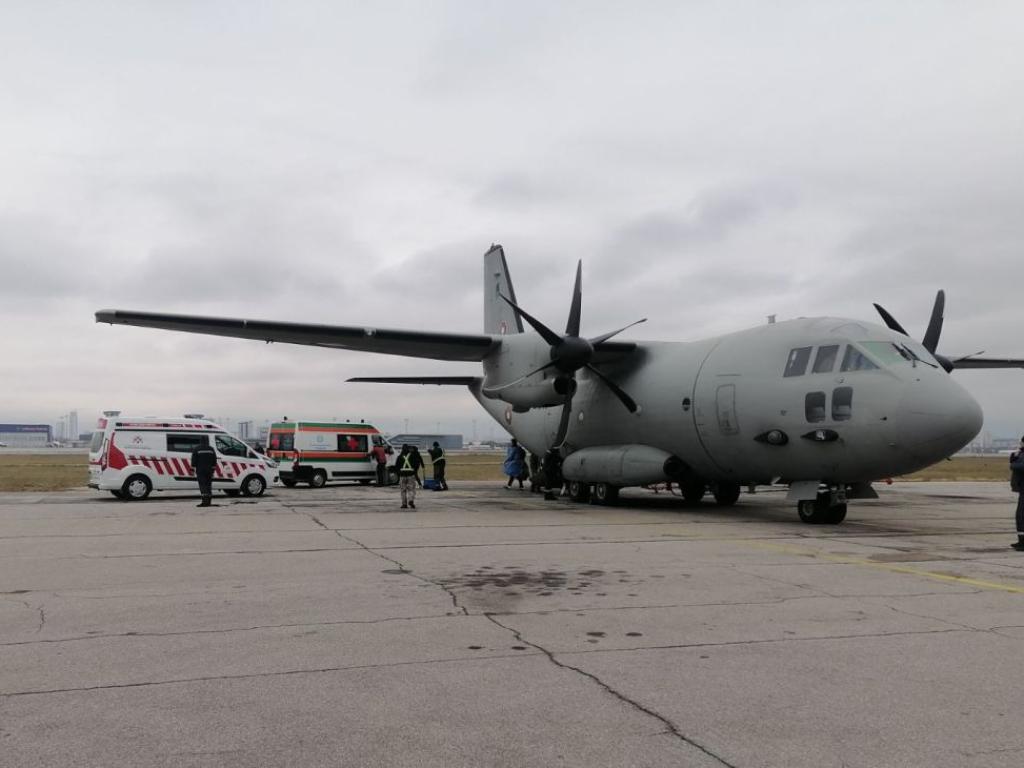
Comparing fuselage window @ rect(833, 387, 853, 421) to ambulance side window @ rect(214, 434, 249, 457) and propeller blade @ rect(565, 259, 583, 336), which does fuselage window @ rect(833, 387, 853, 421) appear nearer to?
propeller blade @ rect(565, 259, 583, 336)

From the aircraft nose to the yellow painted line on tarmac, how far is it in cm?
316

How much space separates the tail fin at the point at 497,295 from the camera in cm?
2672

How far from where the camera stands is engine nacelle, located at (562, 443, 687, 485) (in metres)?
18.2

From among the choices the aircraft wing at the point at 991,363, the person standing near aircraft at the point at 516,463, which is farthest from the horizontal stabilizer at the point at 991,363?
the person standing near aircraft at the point at 516,463

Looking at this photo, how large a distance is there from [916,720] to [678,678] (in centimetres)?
133

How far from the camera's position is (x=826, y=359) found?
14.6m

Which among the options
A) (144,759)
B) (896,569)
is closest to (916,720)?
(144,759)

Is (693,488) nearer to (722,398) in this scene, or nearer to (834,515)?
(722,398)

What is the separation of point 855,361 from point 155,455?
16.8 meters

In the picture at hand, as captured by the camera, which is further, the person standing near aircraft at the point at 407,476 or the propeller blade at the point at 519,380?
the propeller blade at the point at 519,380

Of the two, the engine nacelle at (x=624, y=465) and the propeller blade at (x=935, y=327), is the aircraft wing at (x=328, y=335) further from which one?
the propeller blade at (x=935, y=327)

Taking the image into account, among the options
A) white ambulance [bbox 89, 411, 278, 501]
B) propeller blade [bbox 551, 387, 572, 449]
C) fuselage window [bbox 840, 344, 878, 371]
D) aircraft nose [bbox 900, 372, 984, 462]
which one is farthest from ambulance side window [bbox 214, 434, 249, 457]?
aircraft nose [bbox 900, 372, 984, 462]

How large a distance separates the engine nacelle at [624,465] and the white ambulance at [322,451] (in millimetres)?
10028

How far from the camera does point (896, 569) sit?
9555 millimetres
